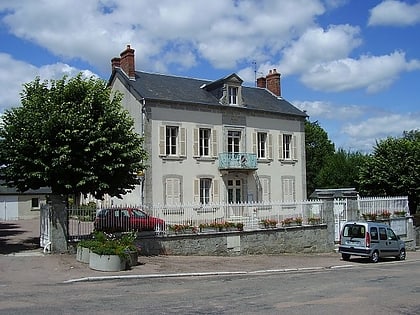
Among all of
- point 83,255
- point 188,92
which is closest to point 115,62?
point 188,92

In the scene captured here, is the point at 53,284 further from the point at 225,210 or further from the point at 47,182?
the point at 225,210

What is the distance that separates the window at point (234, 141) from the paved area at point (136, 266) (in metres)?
12.0

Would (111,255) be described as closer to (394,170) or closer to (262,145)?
(262,145)

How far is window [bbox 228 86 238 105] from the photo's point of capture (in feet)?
114

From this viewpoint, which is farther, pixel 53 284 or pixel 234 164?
pixel 234 164

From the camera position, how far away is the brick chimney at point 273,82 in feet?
132

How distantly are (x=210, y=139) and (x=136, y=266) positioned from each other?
16840 mm

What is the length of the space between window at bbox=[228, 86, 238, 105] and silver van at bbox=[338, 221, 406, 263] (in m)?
14.0

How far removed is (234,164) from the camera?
111ft

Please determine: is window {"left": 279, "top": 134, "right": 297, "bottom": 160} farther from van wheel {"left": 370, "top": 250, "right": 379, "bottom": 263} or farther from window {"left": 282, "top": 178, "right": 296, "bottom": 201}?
van wheel {"left": 370, "top": 250, "right": 379, "bottom": 263}

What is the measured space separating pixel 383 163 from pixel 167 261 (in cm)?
1993

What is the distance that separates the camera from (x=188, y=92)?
111ft

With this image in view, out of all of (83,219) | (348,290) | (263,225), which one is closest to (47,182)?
(83,219)

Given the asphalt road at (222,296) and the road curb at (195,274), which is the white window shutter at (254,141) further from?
the asphalt road at (222,296)
